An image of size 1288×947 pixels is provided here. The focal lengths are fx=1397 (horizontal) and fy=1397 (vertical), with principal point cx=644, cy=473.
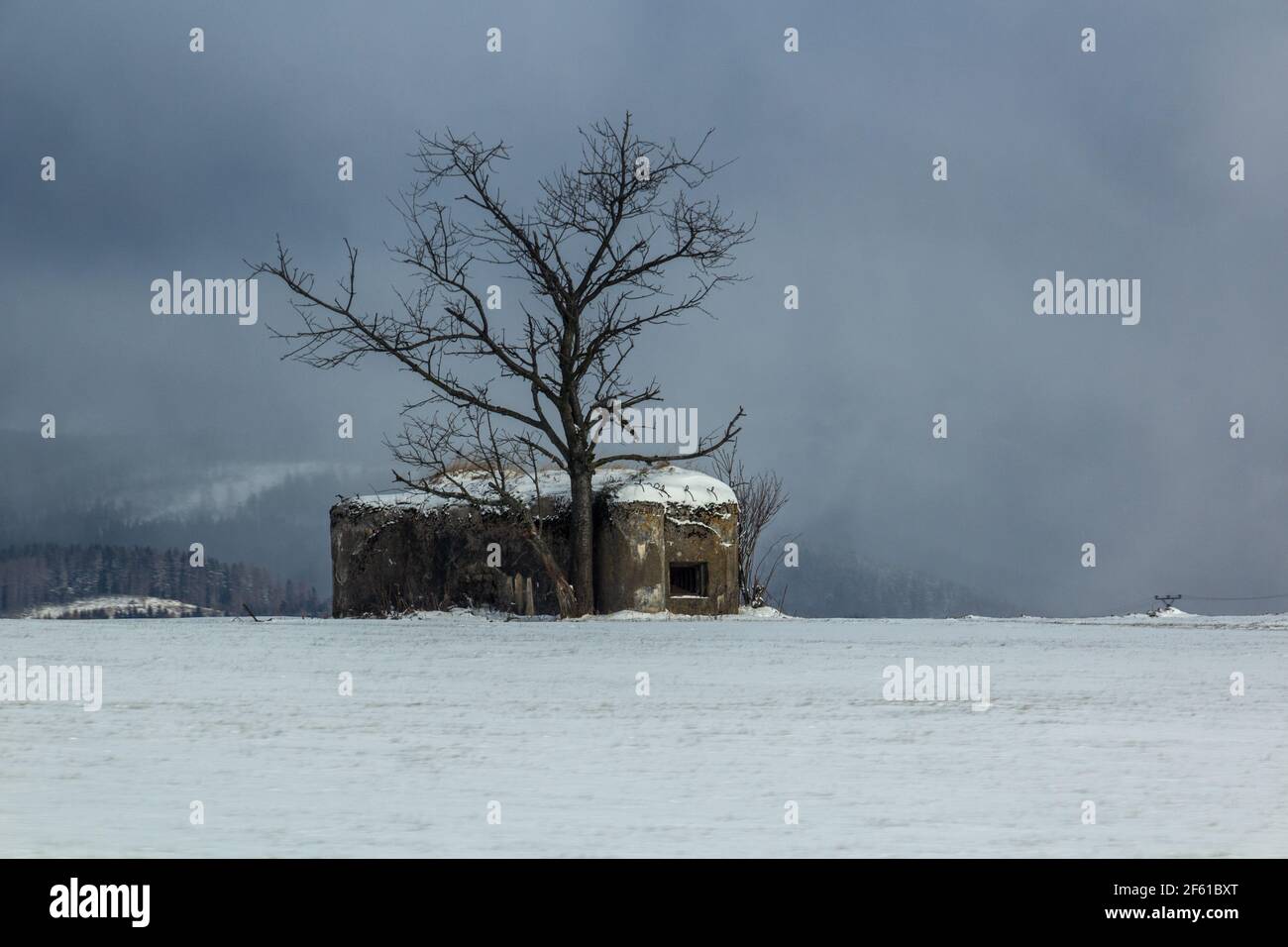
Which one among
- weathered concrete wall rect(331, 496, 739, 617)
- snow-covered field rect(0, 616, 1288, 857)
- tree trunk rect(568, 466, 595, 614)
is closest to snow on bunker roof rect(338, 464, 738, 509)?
weathered concrete wall rect(331, 496, 739, 617)

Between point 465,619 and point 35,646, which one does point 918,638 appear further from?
point 35,646

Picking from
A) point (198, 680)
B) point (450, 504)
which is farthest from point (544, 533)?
point (198, 680)

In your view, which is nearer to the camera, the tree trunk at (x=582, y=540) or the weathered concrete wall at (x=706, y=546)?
the tree trunk at (x=582, y=540)

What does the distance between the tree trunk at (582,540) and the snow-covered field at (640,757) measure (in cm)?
769

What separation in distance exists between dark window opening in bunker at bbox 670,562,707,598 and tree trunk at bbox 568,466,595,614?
4.32ft

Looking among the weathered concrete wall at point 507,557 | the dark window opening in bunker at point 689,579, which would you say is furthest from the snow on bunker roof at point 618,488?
the dark window opening in bunker at point 689,579

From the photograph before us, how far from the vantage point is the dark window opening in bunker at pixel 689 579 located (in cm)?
2138

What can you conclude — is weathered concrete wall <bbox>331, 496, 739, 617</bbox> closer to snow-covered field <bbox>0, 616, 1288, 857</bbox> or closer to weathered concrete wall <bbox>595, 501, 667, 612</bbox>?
weathered concrete wall <bbox>595, 501, 667, 612</bbox>

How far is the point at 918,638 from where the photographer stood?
49.5ft

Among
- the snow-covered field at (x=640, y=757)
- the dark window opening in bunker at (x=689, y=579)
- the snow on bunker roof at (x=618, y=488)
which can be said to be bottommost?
the snow-covered field at (x=640, y=757)

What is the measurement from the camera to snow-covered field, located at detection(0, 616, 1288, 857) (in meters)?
4.96

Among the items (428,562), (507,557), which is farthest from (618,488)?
(428,562)

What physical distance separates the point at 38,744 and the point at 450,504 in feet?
47.8

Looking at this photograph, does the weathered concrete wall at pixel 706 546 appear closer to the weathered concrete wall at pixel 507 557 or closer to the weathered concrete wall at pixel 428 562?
the weathered concrete wall at pixel 507 557
